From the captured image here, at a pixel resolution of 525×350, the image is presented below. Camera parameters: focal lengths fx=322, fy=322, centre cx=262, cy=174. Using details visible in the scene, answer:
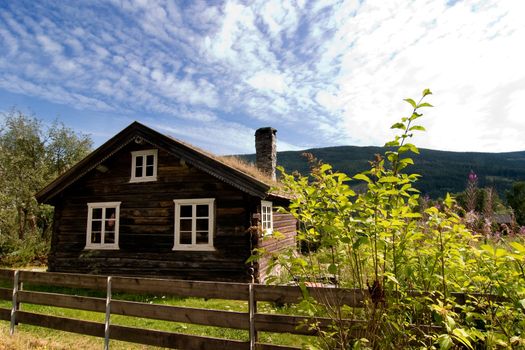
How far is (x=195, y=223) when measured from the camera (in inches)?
478

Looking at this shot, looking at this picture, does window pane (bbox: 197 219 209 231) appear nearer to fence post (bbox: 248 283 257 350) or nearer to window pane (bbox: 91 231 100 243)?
window pane (bbox: 91 231 100 243)

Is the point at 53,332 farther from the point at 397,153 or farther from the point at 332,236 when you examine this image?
the point at 397,153

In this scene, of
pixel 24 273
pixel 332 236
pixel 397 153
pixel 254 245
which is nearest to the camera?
pixel 397 153

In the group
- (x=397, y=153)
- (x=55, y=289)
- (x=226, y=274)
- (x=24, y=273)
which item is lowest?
(x=55, y=289)

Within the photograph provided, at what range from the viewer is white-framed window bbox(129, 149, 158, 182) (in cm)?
1318

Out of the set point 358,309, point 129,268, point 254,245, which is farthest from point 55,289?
point 358,309

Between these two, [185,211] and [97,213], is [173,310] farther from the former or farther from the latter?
[97,213]

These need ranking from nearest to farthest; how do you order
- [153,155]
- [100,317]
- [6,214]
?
[100,317]
[153,155]
[6,214]

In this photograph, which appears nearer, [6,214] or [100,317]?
[100,317]

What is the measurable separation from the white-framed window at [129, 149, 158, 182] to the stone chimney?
19.1 feet

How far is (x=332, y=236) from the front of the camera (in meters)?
2.67

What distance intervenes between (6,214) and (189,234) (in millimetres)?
16360

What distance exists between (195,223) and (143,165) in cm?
352

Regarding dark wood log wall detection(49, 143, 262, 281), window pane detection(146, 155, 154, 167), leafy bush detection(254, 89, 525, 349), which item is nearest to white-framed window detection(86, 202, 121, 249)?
dark wood log wall detection(49, 143, 262, 281)
